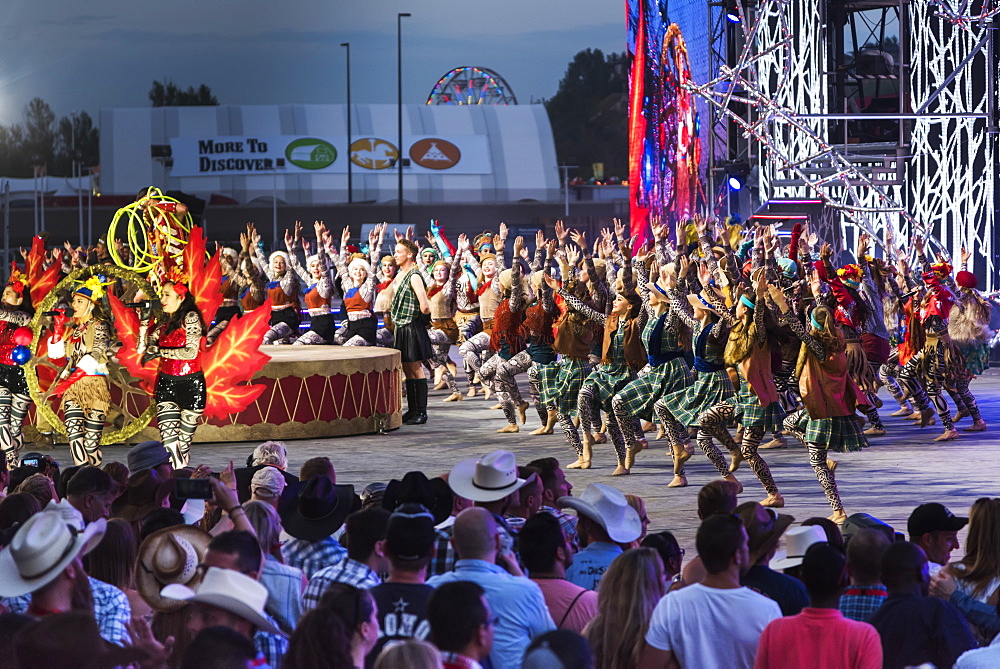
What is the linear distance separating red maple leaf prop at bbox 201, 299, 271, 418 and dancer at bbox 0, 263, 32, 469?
5.99ft

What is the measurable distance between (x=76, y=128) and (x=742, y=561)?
82.5m

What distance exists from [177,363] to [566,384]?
3.24 meters

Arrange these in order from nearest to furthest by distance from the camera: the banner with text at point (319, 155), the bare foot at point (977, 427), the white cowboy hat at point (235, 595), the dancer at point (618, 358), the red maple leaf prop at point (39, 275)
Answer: the white cowboy hat at point (235, 595) → the dancer at point (618, 358) → the red maple leaf prop at point (39, 275) → the bare foot at point (977, 427) → the banner with text at point (319, 155)

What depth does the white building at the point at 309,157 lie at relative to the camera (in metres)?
53.3

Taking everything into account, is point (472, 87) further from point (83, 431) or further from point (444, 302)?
point (83, 431)

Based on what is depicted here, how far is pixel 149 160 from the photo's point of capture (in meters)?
54.3

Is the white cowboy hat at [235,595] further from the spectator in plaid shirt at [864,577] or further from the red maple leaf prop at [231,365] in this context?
the red maple leaf prop at [231,365]

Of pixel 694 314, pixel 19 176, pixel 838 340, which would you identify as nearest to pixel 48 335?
pixel 694 314

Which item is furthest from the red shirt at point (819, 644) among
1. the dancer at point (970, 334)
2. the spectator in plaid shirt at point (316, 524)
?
the dancer at point (970, 334)

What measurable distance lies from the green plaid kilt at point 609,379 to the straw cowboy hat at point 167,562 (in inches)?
271

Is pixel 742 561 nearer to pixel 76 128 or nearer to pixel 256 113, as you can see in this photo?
pixel 256 113

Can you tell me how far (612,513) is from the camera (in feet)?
17.3

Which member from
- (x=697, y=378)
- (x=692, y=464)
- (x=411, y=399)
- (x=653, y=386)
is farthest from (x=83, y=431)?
(x=692, y=464)

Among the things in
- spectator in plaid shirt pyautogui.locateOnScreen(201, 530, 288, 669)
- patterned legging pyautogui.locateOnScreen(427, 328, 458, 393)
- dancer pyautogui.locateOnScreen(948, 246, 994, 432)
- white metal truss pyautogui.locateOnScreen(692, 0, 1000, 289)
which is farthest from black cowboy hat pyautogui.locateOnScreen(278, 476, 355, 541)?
white metal truss pyautogui.locateOnScreen(692, 0, 1000, 289)
